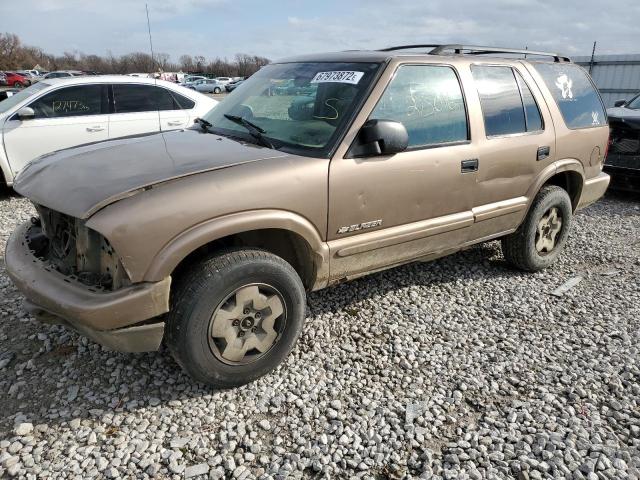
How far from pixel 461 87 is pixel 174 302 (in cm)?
251

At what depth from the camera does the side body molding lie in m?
2.37

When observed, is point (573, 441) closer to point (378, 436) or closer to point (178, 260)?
point (378, 436)

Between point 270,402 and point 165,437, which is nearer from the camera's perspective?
point 165,437

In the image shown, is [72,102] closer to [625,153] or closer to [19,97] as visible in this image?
[19,97]

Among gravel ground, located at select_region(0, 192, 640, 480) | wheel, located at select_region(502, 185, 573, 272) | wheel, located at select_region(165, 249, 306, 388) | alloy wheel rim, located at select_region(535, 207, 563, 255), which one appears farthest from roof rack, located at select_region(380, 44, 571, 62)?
wheel, located at select_region(165, 249, 306, 388)

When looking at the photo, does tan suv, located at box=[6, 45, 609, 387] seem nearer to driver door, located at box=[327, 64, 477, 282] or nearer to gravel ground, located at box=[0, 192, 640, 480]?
driver door, located at box=[327, 64, 477, 282]

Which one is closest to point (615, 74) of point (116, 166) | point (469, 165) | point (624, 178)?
point (624, 178)

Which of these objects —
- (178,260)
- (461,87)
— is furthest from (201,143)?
(461,87)

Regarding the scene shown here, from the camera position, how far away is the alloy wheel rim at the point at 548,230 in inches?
177

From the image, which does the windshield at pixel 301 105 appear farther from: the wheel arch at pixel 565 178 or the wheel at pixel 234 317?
the wheel arch at pixel 565 178

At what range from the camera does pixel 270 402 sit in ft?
9.04

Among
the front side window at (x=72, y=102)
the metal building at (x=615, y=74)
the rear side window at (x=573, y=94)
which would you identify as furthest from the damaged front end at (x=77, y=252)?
the metal building at (x=615, y=74)

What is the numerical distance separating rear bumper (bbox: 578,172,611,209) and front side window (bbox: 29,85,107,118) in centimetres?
604

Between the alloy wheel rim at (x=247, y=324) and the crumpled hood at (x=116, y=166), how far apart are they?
73cm
